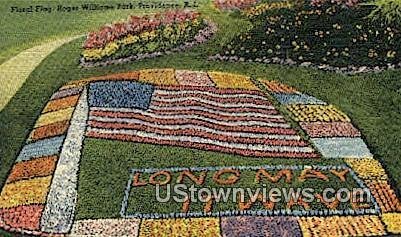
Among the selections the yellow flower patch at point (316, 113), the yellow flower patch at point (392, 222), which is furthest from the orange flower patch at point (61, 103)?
the yellow flower patch at point (392, 222)

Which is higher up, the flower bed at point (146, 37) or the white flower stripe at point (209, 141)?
the flower bed at point (146, 37)

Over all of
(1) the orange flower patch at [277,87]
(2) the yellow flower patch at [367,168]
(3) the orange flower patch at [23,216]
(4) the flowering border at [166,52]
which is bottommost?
(3) the orange flower patch at [23,216]

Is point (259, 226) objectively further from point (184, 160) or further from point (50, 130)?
point (50, 130)

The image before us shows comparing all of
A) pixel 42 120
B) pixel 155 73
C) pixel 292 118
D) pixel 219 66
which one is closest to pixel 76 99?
pixel 42 120

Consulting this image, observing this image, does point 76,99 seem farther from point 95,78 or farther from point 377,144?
point 377,144

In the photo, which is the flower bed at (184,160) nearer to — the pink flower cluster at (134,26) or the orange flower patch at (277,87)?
the orange flower patch at (277,87)

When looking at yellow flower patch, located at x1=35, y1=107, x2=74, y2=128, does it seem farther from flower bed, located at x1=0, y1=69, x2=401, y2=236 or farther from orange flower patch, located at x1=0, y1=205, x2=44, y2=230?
orange flower patch, located at x1=0, y1=205, x2=44, y2=230

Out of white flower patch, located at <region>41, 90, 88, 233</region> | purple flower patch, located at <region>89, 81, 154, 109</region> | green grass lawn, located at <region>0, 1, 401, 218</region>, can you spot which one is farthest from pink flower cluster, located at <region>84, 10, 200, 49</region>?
white flower patch, located at <region>41, 90, 88, 233</region>
